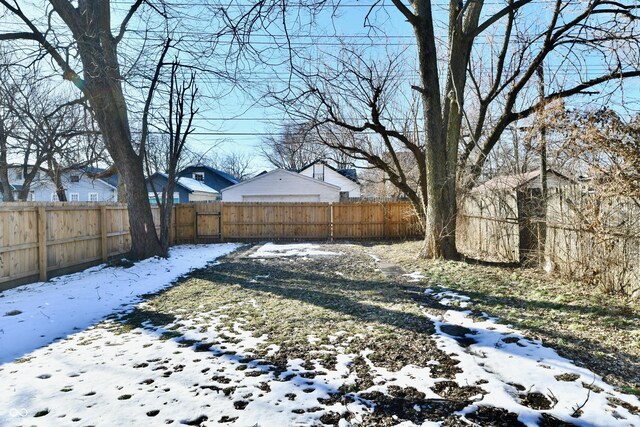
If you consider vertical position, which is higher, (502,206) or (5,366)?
(502,206)

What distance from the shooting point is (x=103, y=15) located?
8578mm

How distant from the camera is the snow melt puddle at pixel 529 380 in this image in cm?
227

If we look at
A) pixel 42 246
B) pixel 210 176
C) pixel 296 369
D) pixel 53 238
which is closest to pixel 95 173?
pixel 53 238

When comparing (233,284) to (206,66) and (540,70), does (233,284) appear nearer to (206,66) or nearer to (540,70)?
(206,66)

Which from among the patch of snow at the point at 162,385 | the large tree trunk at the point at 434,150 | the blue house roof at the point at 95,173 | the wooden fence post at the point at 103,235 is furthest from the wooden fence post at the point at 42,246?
the blue house roof at the point at 95,173

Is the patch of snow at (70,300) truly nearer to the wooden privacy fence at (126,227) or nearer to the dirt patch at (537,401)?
the wooden privacy fence at (126,227)

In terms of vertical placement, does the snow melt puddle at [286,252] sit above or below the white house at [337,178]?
below

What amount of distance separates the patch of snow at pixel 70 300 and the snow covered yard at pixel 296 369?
5cm

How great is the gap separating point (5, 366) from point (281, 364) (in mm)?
2399

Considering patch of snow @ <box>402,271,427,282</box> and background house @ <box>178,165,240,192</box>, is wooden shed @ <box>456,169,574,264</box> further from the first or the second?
background house @ <box>178,165,240,192</box>

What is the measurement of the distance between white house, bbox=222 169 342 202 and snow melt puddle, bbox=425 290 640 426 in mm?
17907

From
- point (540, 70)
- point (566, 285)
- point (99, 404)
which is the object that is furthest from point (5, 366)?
point (540, 70)

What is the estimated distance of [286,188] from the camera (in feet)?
70.5

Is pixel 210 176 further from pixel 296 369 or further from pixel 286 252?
pixel 296 369
